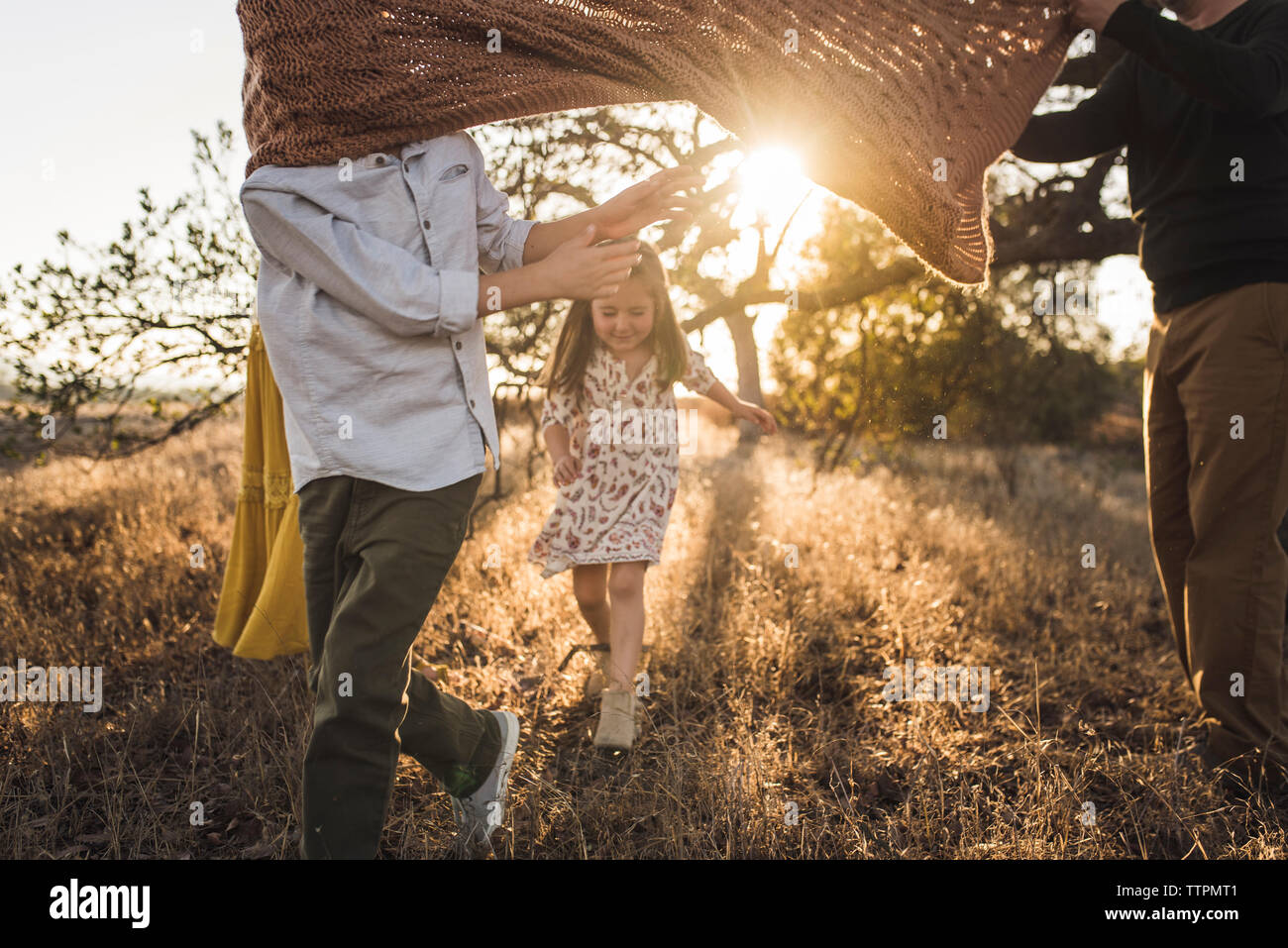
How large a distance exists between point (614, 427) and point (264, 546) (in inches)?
52.3

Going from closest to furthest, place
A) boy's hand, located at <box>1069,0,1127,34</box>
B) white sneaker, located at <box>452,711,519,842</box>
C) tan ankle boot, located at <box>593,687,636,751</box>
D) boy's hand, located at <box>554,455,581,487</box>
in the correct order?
white sneaker, located at <box>452,711,519,842</box>
boy's hand, located at <box>1069,0,1127,34</box>
tan ankle boot, located at <box>593,687,636,751</box>
boy's hand, located at <box>554,455,581,487</box>

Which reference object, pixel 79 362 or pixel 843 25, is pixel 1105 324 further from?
pixel 79 362

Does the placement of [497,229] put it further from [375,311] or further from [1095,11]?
[1095,11]

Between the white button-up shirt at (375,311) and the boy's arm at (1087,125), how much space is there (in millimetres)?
2102

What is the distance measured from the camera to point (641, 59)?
2.08 m

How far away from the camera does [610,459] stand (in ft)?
A: 11.0

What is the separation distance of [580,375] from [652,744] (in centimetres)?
141

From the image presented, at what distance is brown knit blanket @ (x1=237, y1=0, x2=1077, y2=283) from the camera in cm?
184

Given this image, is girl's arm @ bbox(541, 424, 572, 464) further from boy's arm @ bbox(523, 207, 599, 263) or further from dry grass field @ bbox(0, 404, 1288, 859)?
boy's arm @ bbox(523, 207, 599, 263)

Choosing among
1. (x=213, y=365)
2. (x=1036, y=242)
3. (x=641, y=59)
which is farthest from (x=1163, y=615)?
(x=213, y=365)

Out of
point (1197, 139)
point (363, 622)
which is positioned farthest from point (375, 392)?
point (1197, 139)

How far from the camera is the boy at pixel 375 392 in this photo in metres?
1.75

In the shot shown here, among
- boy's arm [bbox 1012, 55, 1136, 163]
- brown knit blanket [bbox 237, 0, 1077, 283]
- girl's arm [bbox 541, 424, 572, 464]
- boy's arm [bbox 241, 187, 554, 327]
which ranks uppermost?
boy's arm [bbox 1012, 55, 1136, 163]

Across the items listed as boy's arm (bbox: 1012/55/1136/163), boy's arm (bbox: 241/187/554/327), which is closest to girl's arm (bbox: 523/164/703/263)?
boy's arm (bbox: 241/187/554/327)
